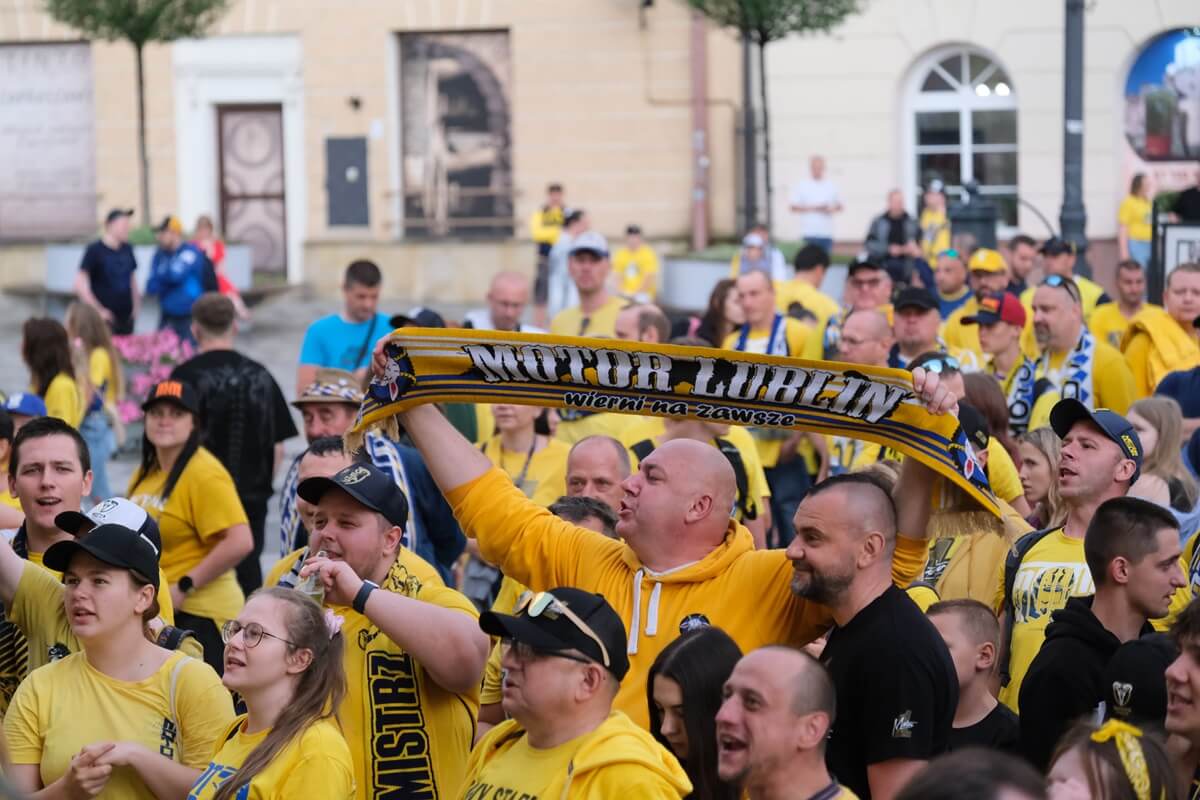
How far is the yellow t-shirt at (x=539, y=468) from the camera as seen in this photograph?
27.0ft

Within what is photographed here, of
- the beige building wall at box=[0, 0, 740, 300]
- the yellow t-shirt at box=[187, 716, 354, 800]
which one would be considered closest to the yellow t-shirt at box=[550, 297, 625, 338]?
the yellow t-shirt at box=[187, 716, 354, 800]

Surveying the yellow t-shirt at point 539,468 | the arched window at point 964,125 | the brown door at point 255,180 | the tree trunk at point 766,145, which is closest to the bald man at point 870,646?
the yellow t-shirt at point 539,468

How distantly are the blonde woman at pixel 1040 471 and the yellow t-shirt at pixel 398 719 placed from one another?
2.97 m

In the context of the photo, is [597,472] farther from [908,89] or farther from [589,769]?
[908,89]

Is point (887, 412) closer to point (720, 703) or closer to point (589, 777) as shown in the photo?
point (720, 703)

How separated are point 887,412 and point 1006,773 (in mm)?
1928

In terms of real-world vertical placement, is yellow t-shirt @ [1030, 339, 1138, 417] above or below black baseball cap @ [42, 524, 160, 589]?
above

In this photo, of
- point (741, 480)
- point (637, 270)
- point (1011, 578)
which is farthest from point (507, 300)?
point (637, 270)

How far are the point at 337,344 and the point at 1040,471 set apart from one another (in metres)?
4.31

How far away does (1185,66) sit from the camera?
87.5 ft

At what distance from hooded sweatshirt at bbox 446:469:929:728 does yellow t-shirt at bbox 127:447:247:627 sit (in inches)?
97.9

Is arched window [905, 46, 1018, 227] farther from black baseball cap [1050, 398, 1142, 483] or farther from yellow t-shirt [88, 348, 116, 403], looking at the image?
black baseball cap [1050, 398, 1142, 483]

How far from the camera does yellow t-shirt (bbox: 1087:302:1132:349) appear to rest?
1186 centimetres

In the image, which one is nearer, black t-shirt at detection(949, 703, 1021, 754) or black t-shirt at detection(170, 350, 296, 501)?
black t-shirt at detection(949, 703, 1021, 754)
